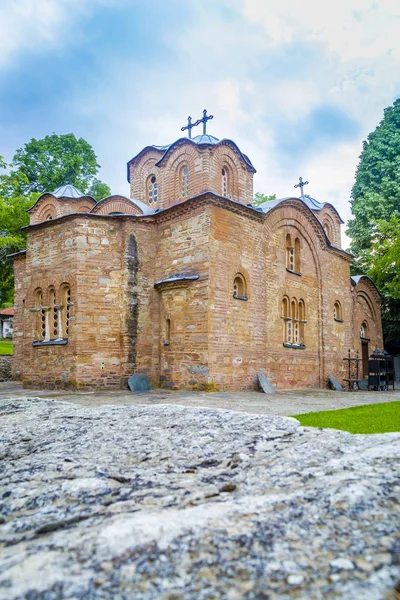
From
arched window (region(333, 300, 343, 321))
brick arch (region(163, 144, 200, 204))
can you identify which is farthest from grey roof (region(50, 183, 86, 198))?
arched window (region(333, 300, 343, 321))

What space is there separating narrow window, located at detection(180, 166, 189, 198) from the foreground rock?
1063 cm

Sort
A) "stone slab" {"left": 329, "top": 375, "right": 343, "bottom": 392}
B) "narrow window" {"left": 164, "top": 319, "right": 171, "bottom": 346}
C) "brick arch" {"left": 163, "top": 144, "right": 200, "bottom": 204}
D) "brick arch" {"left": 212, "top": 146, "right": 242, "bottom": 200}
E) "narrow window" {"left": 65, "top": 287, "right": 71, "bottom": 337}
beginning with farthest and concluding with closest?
1. "stone slab" {"left": 329, "top": 375, "right": 343, "bottom": 392}
2. "brick arch" {"left": 163, "top": 144, "right": 200, "bottom": 204}
3. "brick arch" {"left": 212, "top": 146, "right": 242, "bottom": 200}
4. "narrow window" {"left": 65, "top": 287, "right": 71, "bottom": 337}
5. "narrow window" {"left": 164, "top": 319, "right": 171, "bottom": 346}

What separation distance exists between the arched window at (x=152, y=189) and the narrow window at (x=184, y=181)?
1.92 metres

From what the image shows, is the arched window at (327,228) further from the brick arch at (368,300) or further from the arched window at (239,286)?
Result: the arched window at (239,286)

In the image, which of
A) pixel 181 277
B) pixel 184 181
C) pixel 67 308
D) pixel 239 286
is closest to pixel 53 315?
pixel 67 308

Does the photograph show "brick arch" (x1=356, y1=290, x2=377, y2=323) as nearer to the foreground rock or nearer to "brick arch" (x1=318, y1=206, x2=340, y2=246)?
"brick arch" (x1=318, y1=206, x2=340, y2=246)

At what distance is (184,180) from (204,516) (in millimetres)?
13116

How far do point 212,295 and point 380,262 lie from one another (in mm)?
8982

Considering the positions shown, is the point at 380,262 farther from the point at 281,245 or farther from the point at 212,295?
the point at 212,295

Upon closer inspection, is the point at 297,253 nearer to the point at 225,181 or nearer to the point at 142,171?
the point at 225,181

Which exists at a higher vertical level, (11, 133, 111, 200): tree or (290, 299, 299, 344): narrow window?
(11, 133, 111, 200): tree

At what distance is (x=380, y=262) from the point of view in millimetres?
17781

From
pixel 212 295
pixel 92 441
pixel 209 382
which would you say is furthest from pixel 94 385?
pixel 92 441

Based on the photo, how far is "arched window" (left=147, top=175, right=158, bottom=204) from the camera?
55.2 ft
